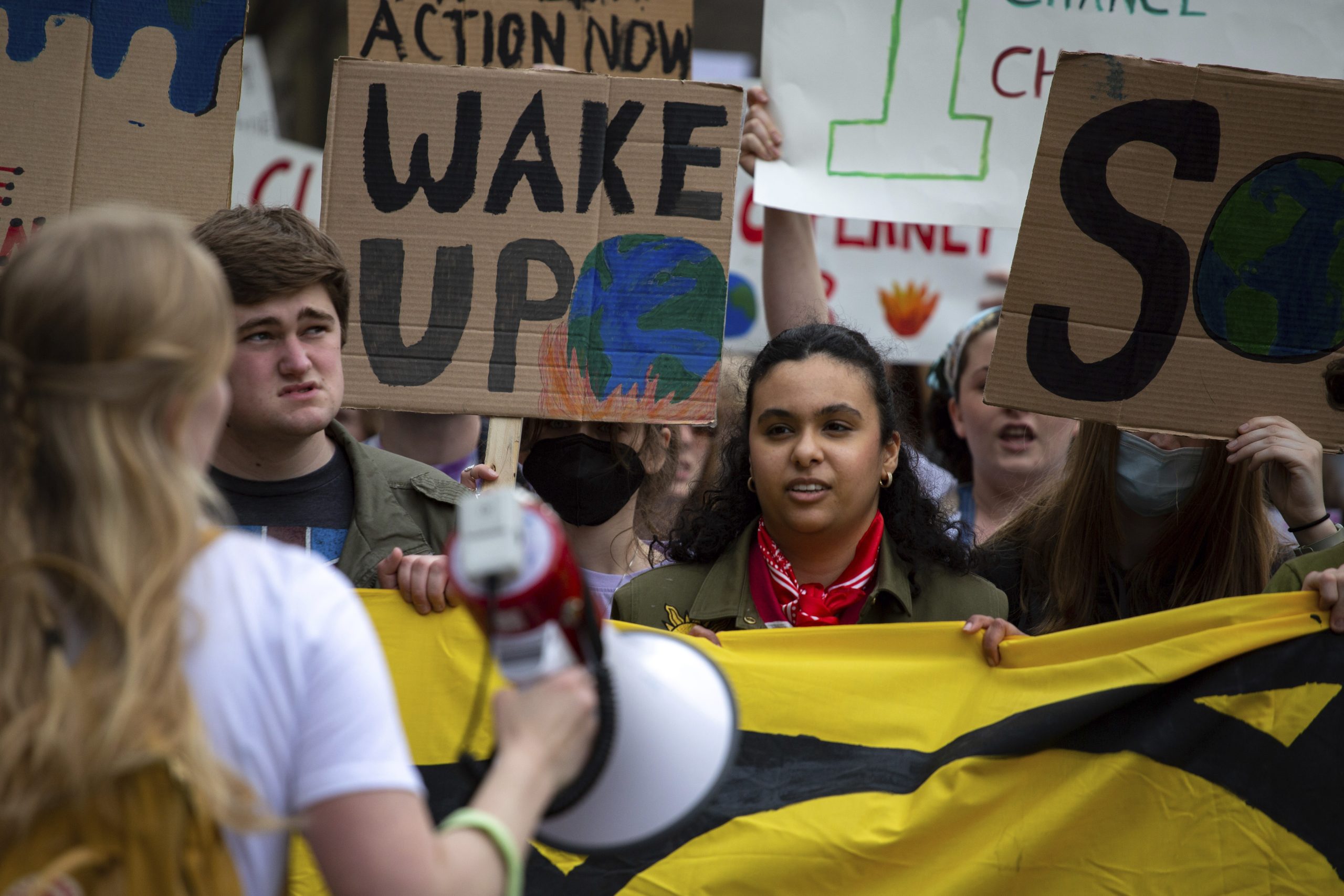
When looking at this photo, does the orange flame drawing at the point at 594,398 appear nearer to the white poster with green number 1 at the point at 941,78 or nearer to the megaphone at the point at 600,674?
the white poster with green number 1 at the point at 941,78

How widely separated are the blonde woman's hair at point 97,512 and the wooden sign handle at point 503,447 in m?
1.59

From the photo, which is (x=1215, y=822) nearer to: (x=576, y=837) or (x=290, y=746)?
(x=576, y=837)

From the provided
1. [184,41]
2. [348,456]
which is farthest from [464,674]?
[184,41]

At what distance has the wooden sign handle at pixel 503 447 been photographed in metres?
2.86

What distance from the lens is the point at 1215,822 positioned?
2.26 metres

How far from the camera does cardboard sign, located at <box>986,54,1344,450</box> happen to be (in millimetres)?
2773

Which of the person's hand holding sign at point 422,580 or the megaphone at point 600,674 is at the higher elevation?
the megaphone at point 600,674

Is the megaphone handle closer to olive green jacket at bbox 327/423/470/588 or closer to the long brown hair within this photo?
olive green jacket at bbox 327/423/470/588

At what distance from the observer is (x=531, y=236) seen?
2.98 m

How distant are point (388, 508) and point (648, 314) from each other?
0.73m

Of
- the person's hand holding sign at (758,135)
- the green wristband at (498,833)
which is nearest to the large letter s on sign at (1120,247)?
the person's hand holding sign at (758,135)

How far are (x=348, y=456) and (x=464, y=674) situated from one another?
2.04 ft

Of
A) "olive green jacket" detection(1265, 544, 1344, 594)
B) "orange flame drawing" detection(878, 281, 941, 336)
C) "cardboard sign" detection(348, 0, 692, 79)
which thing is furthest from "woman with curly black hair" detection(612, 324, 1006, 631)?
"orange flame drawing" detection(878, 281, 941, 336)

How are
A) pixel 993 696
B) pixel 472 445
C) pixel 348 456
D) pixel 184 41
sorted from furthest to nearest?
pixel 472 445
pixel 184 41
pixel 348 456
pixel 993 696
